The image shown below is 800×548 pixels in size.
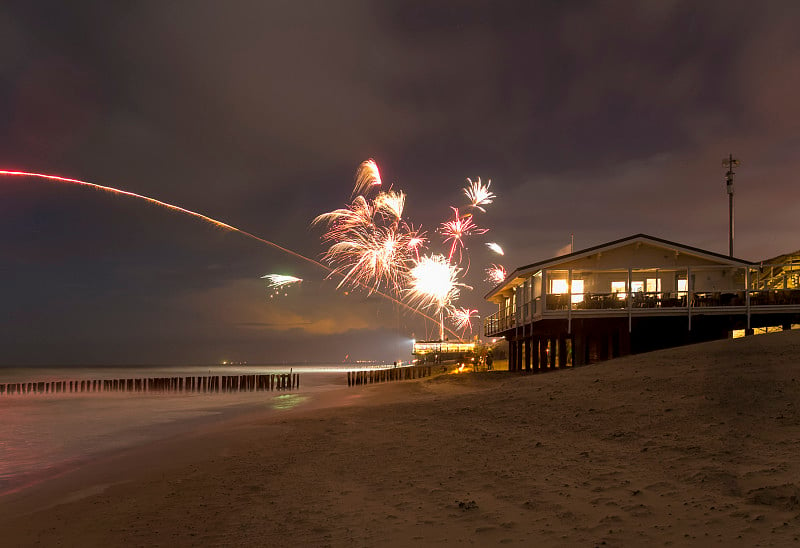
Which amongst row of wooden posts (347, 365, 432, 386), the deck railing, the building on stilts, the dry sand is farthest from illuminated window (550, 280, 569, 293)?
row of wooden posts (347, 365, 432, 386)

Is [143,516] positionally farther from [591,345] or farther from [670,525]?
[591,345]

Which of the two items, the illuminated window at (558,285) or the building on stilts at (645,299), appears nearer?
the building on stilts at (645,299)

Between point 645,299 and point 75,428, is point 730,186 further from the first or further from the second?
point 75,428

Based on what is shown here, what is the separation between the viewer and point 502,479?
29.4 ft

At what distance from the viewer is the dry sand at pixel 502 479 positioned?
22.5 ft

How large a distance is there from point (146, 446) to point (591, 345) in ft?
82.1

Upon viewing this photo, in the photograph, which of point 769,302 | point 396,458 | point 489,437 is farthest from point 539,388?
point 769,302

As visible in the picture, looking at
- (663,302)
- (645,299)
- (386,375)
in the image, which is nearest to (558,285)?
(645,299)

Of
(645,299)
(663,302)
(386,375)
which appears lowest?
(386,375)

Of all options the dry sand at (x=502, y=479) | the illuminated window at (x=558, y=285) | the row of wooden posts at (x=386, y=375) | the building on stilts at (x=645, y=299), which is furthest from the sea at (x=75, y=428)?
the row of wooden posts at (x=386, y=375)

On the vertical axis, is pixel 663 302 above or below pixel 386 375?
above

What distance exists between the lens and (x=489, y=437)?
1210cm

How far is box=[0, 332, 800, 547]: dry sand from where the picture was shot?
6848 mm

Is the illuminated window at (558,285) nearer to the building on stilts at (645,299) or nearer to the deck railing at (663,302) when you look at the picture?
the building on stilts at (645,299)
